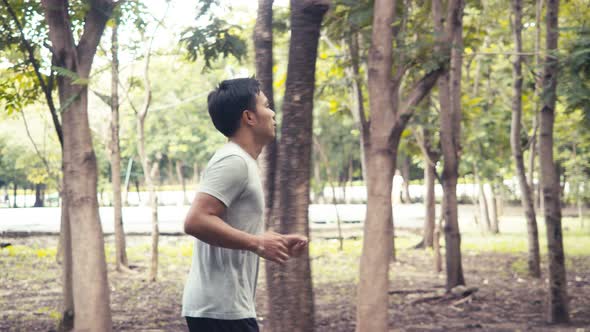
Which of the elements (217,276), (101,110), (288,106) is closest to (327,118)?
(101,110)

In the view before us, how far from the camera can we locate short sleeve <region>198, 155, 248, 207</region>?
2.70 meters

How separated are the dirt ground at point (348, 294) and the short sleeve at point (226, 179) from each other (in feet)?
21.2

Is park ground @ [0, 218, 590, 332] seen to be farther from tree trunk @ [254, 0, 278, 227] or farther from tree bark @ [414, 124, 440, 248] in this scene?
tree trunk @ [254, 0, 278, 227]

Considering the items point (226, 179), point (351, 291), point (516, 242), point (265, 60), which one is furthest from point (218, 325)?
point (516, 242)

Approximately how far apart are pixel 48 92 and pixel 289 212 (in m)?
3.56

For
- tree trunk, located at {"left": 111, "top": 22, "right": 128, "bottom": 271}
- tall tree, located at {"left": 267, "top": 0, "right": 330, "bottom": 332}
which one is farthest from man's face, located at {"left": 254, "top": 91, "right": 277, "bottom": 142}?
tree trunk, located at {"left": 111, "top": 22, "right": 128, "bottom": 271}

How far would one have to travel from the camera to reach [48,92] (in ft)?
25.4

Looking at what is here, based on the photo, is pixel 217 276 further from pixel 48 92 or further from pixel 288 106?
pixel 48 92

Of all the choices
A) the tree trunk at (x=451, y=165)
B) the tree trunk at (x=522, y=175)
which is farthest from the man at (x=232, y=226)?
the tree trunk at (x=522, y=175)

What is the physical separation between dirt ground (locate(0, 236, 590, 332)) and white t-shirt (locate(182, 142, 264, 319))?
6276 millimetres

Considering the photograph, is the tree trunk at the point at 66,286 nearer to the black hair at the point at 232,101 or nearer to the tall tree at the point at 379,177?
the tall tree at the point at 379,177

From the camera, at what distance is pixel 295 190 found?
18.0 feet

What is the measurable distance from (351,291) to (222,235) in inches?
400

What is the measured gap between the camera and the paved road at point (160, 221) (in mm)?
19394
